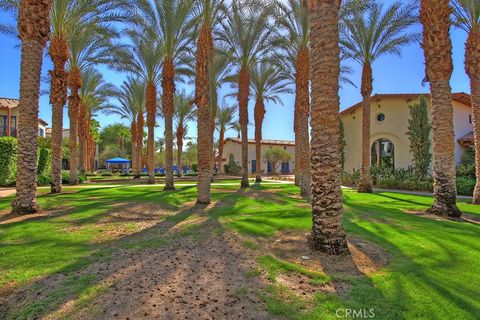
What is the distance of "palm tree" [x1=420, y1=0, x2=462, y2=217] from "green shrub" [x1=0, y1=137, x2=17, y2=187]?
73.0 feet

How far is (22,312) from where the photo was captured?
3.71 m

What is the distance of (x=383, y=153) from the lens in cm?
2900

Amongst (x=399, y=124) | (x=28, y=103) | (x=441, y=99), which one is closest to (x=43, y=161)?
(x=28, y=103)

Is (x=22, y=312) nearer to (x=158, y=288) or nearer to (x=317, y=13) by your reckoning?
(x=158, y=288)

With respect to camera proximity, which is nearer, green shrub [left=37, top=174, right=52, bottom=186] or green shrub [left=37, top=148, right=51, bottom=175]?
green shrub [left=37, top=174, right=52, bottom=186]

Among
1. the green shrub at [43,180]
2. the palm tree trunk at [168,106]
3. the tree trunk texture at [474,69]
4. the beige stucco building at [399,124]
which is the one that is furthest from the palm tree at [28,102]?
the beige stucco building at [399,124]

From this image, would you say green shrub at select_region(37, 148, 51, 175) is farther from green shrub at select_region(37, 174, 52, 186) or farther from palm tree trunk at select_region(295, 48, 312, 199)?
palm tree trunk at select_region(295, 48, 312, 199)

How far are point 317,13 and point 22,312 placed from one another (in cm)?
679

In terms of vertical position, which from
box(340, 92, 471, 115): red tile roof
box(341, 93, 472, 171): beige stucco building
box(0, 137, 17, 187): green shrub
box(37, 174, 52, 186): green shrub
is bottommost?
box(37, 174, 52, 186): green shrub

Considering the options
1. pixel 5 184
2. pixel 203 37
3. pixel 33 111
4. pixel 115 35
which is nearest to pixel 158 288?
pixel 33 111

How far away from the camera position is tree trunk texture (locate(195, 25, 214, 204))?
12.9 metres

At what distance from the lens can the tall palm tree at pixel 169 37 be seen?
17.7 metres

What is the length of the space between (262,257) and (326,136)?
2534 millimetres

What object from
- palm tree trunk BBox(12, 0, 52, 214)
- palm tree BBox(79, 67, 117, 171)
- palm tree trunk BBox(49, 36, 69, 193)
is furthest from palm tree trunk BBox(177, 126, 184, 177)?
palm tree trunk BBox(12, 0, 52, 214)
